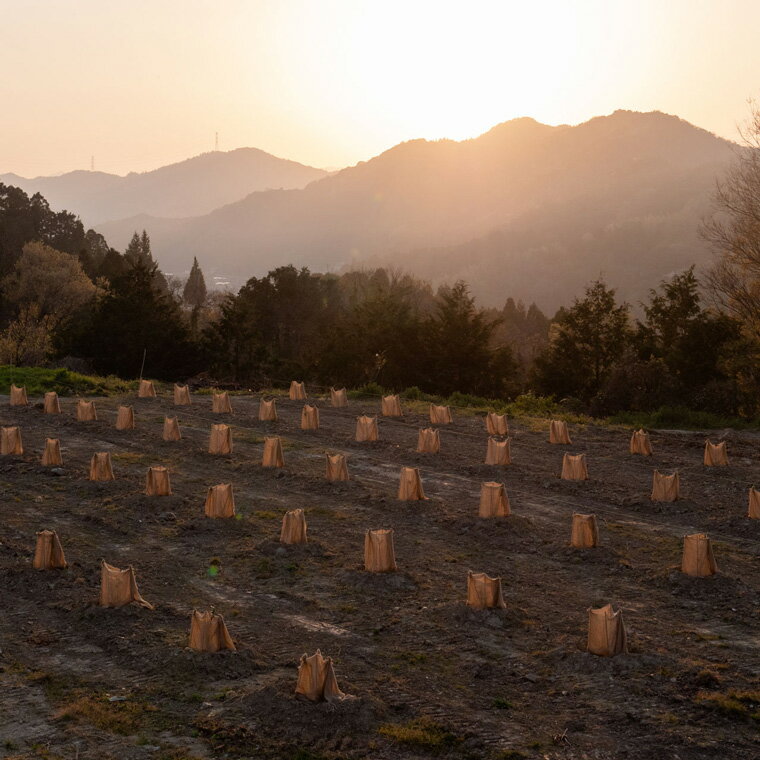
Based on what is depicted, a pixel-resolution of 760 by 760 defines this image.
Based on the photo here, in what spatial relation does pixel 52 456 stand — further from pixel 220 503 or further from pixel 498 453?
pixel 498 453

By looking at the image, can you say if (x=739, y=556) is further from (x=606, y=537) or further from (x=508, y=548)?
(x=508, y=548)

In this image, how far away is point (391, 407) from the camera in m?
17.7

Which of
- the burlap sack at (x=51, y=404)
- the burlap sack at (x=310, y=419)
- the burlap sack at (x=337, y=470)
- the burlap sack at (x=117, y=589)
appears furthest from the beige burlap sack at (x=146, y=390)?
the burlap sack at (x=117, y=589)

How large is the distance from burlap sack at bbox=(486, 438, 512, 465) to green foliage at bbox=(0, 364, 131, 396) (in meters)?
11.2

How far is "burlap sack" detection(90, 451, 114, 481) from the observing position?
1135 cm

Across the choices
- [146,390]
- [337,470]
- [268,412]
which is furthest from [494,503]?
[146,390]

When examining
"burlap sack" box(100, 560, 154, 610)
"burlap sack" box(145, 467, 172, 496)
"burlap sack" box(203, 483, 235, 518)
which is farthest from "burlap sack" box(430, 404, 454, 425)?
"burlap sack" box(100, 560, 154, 610)

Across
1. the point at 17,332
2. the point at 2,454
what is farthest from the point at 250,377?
the point at 2,454

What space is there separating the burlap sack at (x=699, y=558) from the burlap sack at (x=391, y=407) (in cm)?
1009

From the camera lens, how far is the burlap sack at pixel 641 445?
14203 mm

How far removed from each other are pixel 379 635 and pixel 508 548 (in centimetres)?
274

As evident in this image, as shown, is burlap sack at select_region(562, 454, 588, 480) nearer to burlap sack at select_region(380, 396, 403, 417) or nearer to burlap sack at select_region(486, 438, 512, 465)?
burlap sack at select_region(486, 438, 512, 465)

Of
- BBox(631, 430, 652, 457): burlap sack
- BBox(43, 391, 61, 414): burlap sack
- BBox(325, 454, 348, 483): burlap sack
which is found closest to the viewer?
BBox(325, 454, 348, 483): burlap sack

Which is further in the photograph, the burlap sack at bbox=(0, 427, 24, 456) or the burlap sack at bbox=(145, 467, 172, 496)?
the burlap sack at bbox=(0, 427, 24, 456)
